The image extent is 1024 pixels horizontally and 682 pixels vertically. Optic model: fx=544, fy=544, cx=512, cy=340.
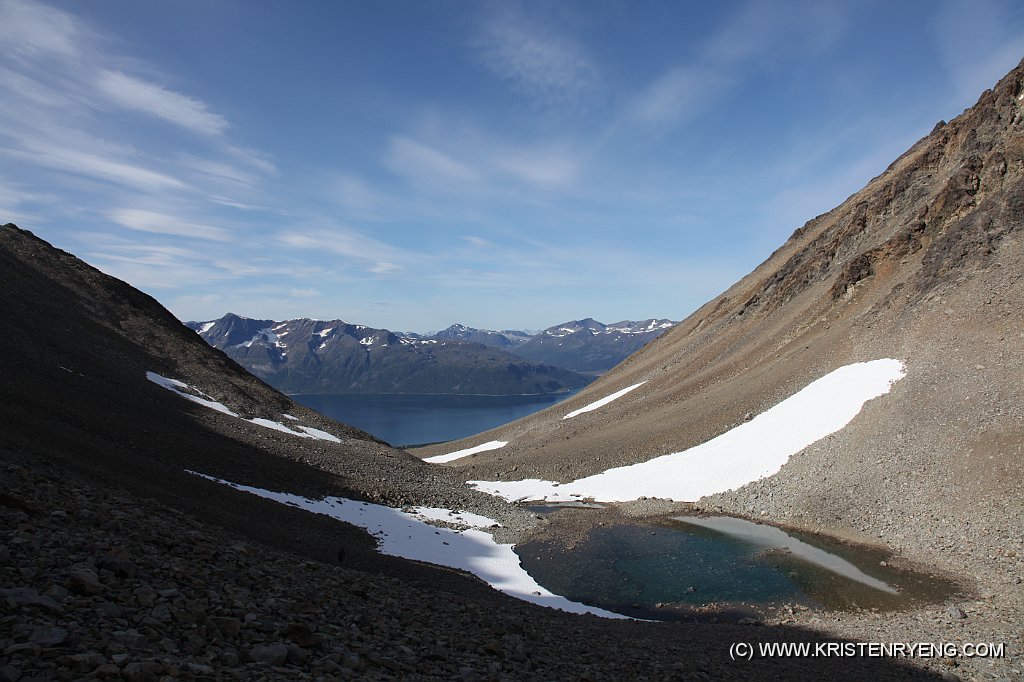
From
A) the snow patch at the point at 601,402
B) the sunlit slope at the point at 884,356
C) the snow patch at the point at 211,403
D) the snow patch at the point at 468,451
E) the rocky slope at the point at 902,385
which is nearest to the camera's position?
the rocky slope at the point at 902,385

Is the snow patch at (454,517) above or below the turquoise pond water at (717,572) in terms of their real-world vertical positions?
below

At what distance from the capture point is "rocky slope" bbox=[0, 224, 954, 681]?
236 inches

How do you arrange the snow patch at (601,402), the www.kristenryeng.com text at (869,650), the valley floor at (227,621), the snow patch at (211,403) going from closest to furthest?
the valley floor at (227,621) < the www.kristenryeng.com text at (869,650) < the snow patch at (211,403) < the snow patch at (601,402)

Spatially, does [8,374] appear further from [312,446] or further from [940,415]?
[940,415]

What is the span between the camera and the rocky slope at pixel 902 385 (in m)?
24.1

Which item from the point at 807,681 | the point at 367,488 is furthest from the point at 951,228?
the point at 367,488

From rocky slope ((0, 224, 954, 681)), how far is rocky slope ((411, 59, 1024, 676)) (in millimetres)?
9238

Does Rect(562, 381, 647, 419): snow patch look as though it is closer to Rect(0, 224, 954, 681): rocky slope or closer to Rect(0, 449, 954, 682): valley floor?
Rect(0, 224, 954, 681): rocky slope

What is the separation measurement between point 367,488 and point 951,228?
5090 cm

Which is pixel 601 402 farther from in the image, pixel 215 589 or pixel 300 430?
pixel 215 589

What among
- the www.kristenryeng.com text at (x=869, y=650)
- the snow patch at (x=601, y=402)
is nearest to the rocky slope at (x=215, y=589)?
the www.kristenryeng.com text at (x=869, y=650)

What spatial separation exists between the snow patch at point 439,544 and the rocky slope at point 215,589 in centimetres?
161

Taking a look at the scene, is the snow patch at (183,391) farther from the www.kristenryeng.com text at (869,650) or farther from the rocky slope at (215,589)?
Result: the www.kristenryeng.com text at (869,650)

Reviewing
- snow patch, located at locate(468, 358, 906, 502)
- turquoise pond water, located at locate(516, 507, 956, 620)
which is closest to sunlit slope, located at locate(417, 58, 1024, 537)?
snow patch, located at locate(468, 358, 906, 502)
